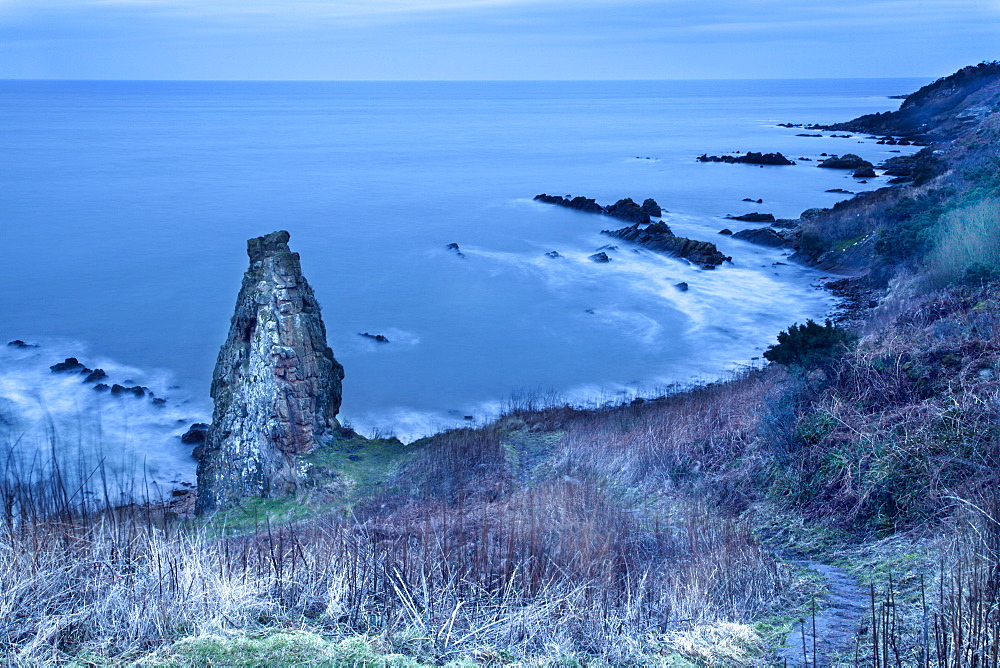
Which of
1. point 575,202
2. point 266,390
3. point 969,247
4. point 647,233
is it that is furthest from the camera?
point 575,202

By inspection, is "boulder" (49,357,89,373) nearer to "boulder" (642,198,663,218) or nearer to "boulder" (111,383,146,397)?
"boulder" (111,383,146,397)

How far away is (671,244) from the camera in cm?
3691

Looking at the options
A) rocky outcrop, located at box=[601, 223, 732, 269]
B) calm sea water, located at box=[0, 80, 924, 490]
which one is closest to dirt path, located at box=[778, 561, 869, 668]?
calm sea water, located at box=[0, 80, 924, 490]

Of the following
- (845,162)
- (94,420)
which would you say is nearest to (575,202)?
(845,162)

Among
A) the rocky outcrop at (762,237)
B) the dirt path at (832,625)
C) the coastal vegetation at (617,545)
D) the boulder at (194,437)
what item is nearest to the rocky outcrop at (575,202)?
the rocky outcrop at (762,237)

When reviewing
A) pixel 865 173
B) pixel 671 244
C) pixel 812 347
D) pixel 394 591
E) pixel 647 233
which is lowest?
pixel 394 591

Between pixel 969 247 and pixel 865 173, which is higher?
pixel 865 173

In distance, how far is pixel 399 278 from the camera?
33094 mm

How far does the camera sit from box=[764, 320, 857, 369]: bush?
10.5 meters

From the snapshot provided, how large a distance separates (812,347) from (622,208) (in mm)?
35733

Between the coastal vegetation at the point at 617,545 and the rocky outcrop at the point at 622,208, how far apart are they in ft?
104

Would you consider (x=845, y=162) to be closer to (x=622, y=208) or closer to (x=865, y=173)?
(x=865, y=173)

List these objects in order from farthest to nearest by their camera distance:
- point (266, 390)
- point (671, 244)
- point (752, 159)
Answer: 1. point (752, 159)
2. point (671, 244)
3. point (266, 390)

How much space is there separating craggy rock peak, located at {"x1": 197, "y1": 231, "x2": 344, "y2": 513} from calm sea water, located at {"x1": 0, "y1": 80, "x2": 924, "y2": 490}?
3.19 m
